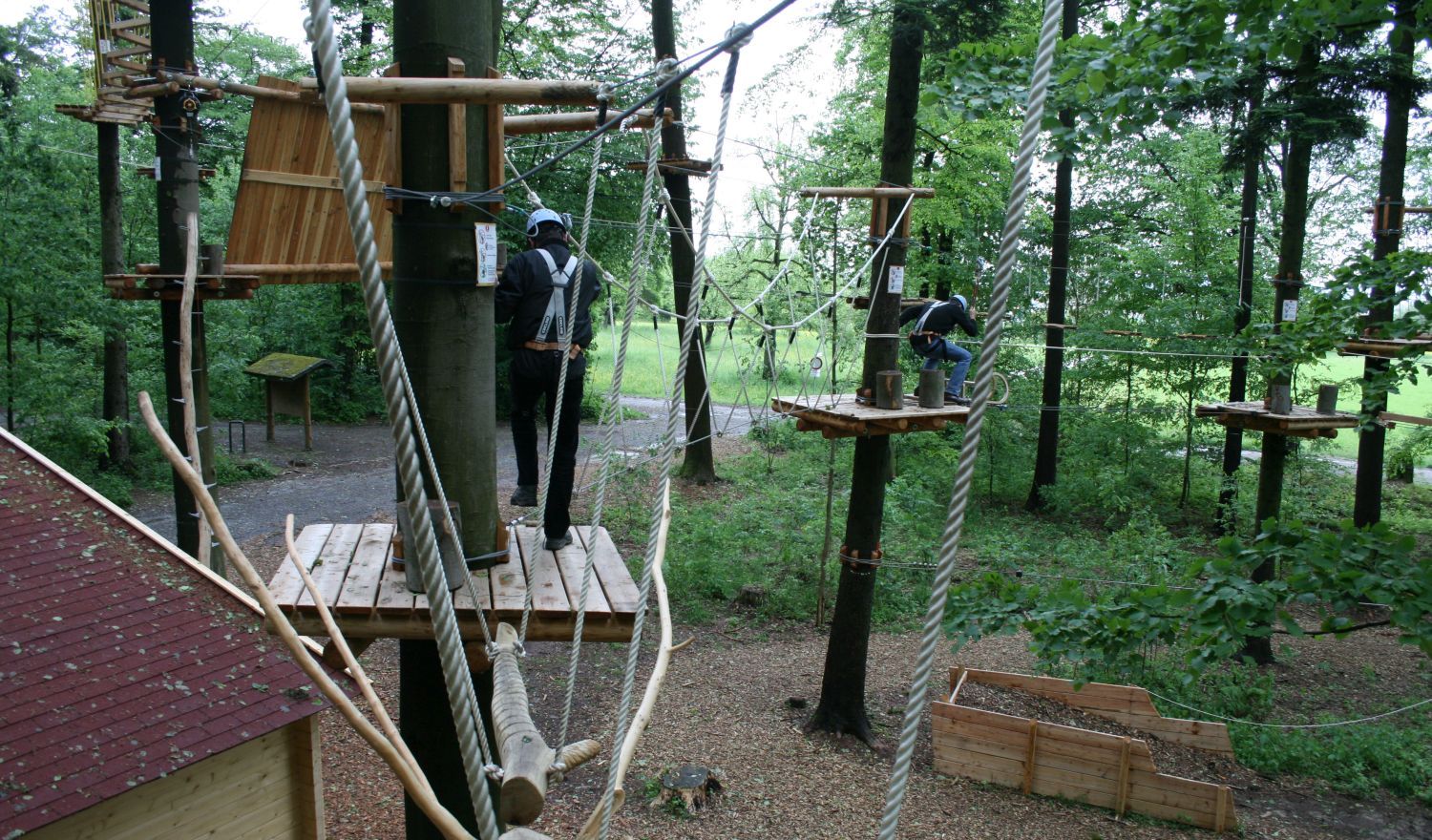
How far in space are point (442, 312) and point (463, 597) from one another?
0.84 metres

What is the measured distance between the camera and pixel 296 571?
10.4 ft

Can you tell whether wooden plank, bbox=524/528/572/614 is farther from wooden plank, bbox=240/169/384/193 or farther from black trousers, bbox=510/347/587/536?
wooden plank, bbox=240/169/384/193

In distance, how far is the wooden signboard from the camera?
12.2ft

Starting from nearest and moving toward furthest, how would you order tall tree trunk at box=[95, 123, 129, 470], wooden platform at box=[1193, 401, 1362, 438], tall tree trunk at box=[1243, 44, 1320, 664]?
1. wooden platform at box=[1193, 401, 1362, 438]
2. tall tree trunk at box=[1243, 44, 1320, 664]
3. tall tree trunk at box=[95, 123, 129, 470]

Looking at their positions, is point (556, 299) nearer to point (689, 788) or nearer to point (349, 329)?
point (689, 788)

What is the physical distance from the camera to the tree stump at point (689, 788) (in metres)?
5.99

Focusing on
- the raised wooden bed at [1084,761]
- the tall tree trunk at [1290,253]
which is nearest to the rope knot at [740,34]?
the raised wooden bed at [1084,761]

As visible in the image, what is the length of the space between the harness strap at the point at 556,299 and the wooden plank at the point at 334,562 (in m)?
1.07

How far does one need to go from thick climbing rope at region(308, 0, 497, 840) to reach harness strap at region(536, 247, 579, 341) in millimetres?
2831

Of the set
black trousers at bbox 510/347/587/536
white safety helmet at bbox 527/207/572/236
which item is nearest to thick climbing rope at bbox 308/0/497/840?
black trousers at bbox 510/347/587/536

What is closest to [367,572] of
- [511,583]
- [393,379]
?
[511,583]

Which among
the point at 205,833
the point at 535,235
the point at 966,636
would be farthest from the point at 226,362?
the point at 966,636

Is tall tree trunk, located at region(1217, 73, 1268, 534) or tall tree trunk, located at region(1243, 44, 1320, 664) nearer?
tall tree trunk, located at region(1243, 44, 1320, 664)

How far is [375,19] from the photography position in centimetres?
1250
